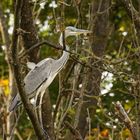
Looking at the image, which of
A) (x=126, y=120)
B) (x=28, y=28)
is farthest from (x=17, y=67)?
(x=28, y=28)

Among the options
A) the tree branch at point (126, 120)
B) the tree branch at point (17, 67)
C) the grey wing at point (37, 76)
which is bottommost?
the tree branch at point (126, 120)

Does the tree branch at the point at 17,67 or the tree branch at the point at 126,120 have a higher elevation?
the tree branch at the point at 17,67

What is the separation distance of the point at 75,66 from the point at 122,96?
346 centimetres

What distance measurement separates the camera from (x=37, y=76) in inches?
A: 170

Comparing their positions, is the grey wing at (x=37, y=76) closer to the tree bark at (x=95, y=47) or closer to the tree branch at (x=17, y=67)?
the tree bark at (x=95, y=47)

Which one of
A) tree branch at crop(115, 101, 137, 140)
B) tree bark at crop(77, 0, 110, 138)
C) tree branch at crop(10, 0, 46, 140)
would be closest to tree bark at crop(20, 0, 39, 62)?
tree bark at crop(77, 0, 110, 138)

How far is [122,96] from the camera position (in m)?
8.05

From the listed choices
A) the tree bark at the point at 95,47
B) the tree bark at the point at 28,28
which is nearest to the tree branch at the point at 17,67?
the tree bark at the point at 28,28

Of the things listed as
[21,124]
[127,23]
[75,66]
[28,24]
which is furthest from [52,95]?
[28,24]

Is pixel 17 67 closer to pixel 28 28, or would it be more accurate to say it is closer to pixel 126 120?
pixel 126 120

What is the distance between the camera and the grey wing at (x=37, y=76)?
4.27m

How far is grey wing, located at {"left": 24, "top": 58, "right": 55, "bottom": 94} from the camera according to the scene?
14.0 feet

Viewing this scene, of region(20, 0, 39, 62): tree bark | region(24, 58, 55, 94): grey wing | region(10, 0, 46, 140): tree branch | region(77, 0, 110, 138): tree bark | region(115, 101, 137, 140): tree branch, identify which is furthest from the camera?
region(77, 0, 110, 138): tree bark

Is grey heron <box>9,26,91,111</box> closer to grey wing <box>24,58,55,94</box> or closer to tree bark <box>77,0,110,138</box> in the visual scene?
grey wing <box>24,58,55,94</box>
